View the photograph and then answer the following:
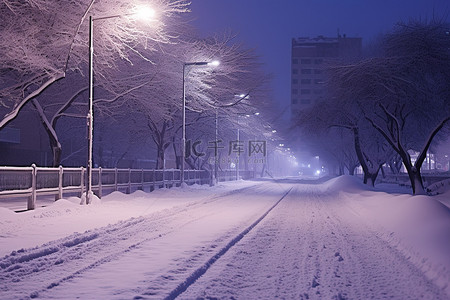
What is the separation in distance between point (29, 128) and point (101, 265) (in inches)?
1611

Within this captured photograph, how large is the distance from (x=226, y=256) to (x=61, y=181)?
37.9 feet

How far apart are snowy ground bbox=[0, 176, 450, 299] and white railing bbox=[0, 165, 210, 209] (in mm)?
1153

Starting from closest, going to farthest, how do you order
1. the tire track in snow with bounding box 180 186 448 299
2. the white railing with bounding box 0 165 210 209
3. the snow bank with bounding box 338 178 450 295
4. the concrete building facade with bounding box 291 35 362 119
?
the tire track in snow with bounding box 180 186 448 299 → the snow bank with bounding box 338 178 450 295 → the white railing with bounding box 0 165 210 209 → the concrete building facade with bounding box 291 35 362 119

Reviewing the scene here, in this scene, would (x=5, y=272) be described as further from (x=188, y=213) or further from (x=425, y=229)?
(x=188, y=213)

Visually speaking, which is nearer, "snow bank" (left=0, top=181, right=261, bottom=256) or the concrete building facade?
"snow bank" (left=0, top=181, right=261, bottom=256)

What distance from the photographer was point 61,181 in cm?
1816

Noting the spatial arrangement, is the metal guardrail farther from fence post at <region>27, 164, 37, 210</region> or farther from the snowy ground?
the snowy ground

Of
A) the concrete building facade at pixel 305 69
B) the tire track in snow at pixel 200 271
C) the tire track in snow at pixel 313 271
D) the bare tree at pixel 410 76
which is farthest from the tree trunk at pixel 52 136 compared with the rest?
the concrete building facade at pixel 305 69

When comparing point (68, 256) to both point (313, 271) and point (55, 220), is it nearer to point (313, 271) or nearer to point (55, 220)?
point (313, 271)

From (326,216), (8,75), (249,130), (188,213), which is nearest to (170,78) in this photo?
(8,75)

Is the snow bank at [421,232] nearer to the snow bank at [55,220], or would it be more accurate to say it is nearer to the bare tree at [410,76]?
the snow bank at [55,220]

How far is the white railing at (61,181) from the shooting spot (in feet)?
49.1

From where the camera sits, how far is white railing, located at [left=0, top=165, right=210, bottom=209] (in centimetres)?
1496

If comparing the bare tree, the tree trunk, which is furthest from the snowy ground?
the bare tree
